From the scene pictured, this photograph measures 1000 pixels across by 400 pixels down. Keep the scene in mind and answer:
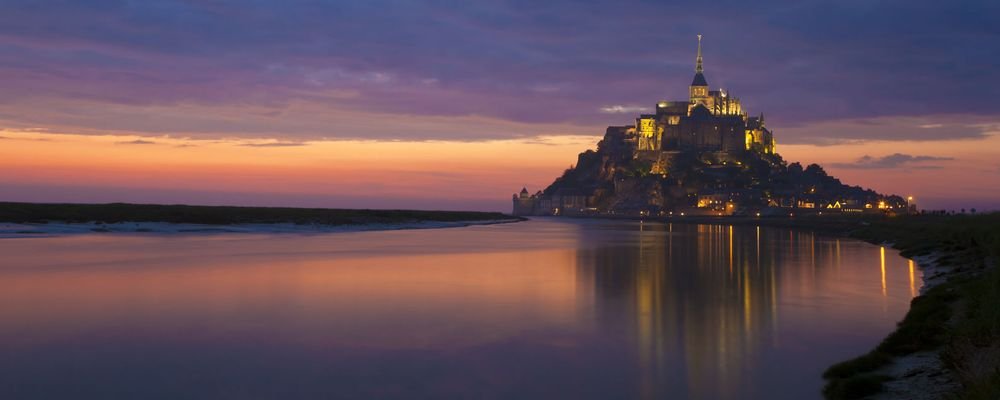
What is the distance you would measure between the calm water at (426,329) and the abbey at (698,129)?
149163mm

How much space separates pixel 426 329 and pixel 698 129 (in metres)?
162

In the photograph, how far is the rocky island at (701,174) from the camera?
15125 centimetres

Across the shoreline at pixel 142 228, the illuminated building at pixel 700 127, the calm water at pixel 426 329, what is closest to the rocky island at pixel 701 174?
the illuminated building at pixel 700 127

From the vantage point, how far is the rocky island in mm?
151250

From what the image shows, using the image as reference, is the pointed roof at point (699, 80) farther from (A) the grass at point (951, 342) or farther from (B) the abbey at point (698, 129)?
(A) the grass at point (951, 342)

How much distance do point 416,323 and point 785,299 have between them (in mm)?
7549

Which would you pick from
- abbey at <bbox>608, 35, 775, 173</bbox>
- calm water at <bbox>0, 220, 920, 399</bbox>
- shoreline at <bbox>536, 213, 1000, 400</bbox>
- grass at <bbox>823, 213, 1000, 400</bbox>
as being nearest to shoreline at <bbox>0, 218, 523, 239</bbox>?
calm water at <bbox>0, 220, 920, 399</bbox>

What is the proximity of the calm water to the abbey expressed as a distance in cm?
14916

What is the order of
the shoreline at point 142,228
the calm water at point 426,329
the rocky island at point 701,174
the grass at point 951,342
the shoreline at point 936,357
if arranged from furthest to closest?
1. the rocky island at point 701,174
2. the shoreline at point 142,228
3. the calm water at point 426,329
4. the shoreline at point 936,357
5. the grass at point 951,342

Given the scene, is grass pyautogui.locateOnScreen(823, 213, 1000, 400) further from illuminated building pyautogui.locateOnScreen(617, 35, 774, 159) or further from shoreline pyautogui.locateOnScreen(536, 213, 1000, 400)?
illuminated building pyautogui.locateOnScreen(617, 35, 774, 159)

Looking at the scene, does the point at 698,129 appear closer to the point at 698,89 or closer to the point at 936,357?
the point at 698,89

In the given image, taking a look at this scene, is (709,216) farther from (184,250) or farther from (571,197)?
(184,250)

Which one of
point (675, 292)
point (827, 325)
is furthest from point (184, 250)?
point (827, 325)

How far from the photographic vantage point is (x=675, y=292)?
1683 centimetres
